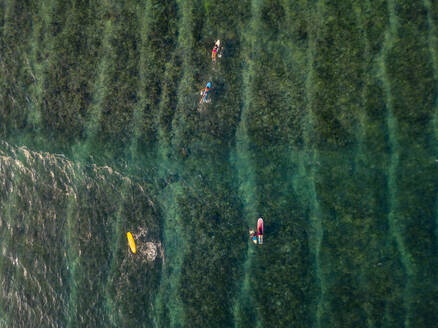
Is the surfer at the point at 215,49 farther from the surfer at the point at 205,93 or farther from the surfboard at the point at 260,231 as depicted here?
the surfboard at the point at 260,231

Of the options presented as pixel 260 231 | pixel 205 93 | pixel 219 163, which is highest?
pixel 205 93

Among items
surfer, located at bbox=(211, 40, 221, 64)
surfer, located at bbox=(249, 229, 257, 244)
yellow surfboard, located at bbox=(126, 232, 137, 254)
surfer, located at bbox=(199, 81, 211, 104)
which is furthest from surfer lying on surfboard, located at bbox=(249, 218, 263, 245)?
surfer, located at bbox=(211, 40, 221, 64)

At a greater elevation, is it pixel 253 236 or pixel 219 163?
pixel 219 163

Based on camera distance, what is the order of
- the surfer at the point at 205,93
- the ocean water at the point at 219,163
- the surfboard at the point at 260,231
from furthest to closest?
the surfer at the point at 205,93 < the surfboard at the point at 260,231 < the ocean water at the point at 219,163

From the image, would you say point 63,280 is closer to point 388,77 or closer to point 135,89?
point 135,89

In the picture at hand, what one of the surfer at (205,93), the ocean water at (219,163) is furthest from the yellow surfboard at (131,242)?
the surfer at (205,93)

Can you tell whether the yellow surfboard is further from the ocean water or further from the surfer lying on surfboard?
the surfer lying on surfboard

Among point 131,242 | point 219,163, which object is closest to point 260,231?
point 219,163

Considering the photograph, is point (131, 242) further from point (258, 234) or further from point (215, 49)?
point (215, 49)

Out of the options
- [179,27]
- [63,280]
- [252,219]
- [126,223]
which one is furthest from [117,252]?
[179,27]
